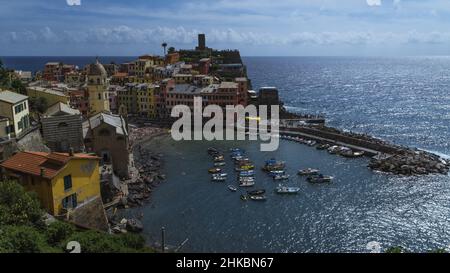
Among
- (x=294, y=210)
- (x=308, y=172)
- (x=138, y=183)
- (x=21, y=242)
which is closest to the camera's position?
(x=21, y=242)

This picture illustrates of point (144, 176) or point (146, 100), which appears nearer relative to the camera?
point (144, 176)

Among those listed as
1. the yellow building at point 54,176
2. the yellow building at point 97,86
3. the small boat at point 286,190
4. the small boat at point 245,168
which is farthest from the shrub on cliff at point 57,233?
the yellow building at point 97,86

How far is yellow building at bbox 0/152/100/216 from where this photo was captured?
100ft

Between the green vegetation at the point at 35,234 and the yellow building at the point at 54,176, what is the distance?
1815 millimetres

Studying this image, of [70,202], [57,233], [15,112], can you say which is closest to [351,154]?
[70,202]

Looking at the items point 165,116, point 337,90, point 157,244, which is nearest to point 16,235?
point 157,244

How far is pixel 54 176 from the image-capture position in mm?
30062

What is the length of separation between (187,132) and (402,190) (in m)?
42.3

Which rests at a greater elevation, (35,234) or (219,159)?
(35,234)

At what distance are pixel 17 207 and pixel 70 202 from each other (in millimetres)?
6450

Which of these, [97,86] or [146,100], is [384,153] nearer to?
[97,86]

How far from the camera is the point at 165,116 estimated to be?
90562 mm

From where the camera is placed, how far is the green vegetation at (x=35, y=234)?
65.3 ft

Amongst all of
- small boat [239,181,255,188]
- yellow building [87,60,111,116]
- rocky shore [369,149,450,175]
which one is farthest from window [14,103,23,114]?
rocky shore [369,149,450,175]
